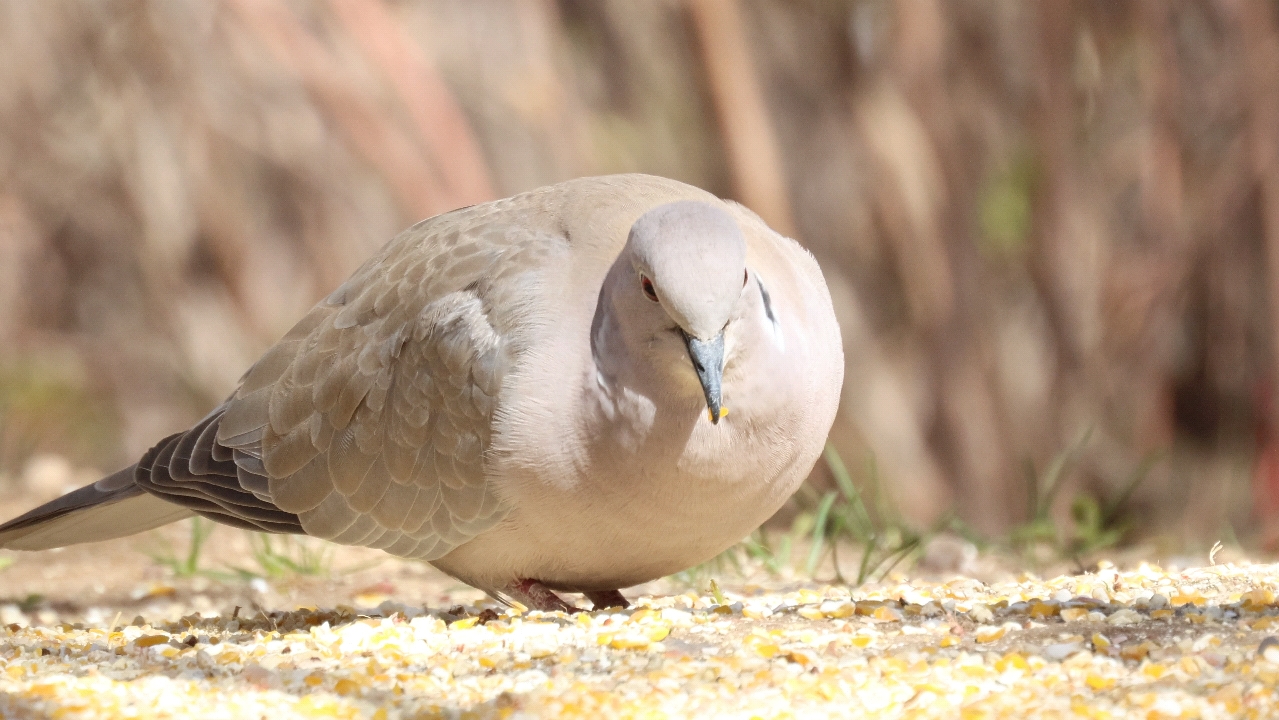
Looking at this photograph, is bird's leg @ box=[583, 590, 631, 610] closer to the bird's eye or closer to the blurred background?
the bird's eye

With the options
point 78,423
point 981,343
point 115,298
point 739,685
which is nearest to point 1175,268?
point 981,343

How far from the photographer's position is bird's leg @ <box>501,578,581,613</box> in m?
3.46

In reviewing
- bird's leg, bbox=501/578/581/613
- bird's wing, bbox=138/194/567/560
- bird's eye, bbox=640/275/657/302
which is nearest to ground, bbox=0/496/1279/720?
bird's leg, bbox=501/578/581/613

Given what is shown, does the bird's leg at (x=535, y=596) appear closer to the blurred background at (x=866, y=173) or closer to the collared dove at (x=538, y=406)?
the collared dove at (x=538, y=406)

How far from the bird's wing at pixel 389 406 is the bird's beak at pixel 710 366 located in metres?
0.54

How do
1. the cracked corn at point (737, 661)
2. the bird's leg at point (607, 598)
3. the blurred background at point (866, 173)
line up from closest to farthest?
the cracked corn at point (737, 661) → the bird's leg at point (607, 598) → the blurred background at point (866, 173)

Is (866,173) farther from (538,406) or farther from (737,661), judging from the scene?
(737,661)

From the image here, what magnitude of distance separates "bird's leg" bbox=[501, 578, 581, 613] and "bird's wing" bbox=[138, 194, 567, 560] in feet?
0.65

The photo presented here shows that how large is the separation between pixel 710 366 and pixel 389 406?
1116 millimetres

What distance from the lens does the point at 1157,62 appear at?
6.91 metres

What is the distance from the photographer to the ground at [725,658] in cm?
227

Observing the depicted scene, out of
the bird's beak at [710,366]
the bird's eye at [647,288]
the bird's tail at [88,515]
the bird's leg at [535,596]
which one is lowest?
the bird's leg at [535,596]

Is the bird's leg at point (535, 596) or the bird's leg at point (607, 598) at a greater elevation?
the bird's leg at point (535, 596)

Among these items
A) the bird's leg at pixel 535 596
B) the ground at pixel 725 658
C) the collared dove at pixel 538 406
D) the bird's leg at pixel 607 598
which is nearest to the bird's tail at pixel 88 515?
the collared dove at pixel 538 406
